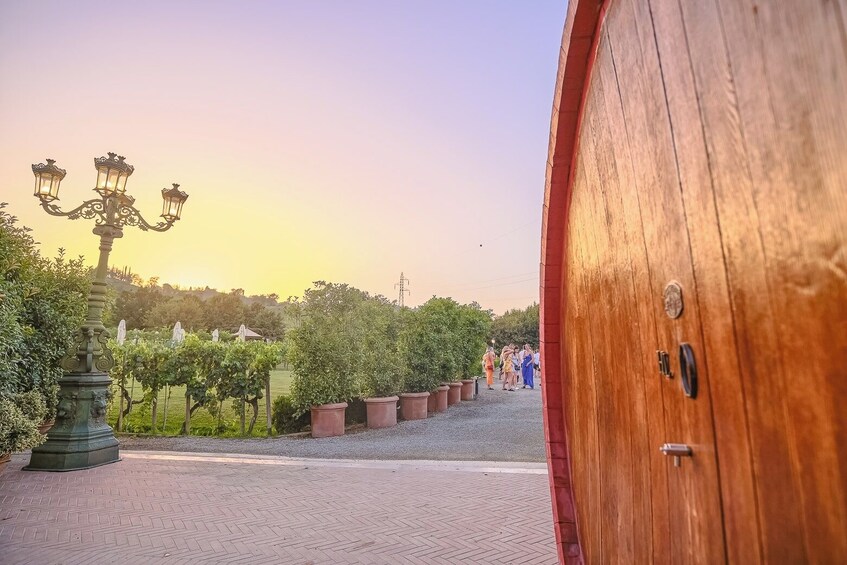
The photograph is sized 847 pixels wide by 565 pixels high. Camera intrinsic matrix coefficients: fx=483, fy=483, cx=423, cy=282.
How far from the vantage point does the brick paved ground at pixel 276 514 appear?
4188mm

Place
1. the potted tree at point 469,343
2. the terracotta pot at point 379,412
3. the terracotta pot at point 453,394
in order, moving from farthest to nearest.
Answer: the potted tree at point 469,343
the terracotta pot at point 453,394
the terracotta pot at point 379,412

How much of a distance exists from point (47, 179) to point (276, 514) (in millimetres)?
6396

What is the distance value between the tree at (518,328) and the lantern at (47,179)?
143 feet

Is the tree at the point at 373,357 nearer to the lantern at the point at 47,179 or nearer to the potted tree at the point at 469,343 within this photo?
the potted tree at the point at 469,343

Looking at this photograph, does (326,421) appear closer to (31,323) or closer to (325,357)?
(325,357)

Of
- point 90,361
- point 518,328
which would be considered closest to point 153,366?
point 90,361

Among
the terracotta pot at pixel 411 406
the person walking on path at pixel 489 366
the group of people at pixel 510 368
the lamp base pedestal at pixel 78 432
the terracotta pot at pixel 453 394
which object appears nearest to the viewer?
the lamp base pedestal at pixel 78 432

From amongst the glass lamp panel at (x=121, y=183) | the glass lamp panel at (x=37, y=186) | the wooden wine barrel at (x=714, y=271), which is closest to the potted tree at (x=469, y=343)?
the glass lamp panel at (x=121, y=183)

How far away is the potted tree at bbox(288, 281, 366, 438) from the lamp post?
382 cm

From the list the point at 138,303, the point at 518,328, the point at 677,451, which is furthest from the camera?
the point at 138,303

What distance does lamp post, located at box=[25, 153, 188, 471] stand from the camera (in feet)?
23.4

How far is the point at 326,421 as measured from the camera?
35.2ft

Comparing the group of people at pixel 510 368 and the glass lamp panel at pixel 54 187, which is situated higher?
the glass lamp panel at pixel 54 187

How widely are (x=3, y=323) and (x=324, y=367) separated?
245 inches
